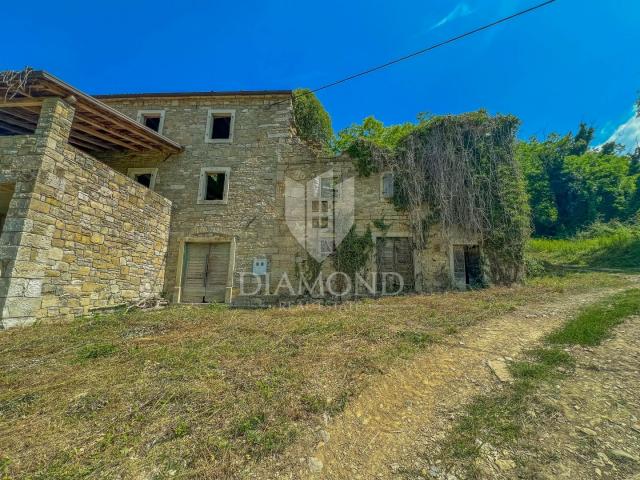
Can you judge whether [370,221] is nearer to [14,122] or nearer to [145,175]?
[145,175]

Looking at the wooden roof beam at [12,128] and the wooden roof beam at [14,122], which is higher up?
the wooden roof beam at [12,128]

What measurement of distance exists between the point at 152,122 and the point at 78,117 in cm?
349

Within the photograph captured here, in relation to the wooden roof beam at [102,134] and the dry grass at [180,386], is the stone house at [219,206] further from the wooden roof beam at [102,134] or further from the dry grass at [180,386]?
the dry grass at [180,386]

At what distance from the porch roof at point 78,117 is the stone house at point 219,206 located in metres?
0.05

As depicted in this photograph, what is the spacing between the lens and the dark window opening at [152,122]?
34.6ft

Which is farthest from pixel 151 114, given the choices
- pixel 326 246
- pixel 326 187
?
pixel 326 246

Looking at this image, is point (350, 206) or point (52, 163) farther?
point (350, 206)

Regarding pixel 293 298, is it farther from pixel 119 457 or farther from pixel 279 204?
pixel 119 457

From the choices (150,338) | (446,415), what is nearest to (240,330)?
(150,338)

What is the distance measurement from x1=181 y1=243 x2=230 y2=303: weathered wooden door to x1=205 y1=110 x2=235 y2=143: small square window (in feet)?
12.9

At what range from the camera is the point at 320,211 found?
9656 millimetres

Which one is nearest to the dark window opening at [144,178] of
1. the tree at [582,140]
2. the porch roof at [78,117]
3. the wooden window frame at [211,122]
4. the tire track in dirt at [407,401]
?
the porch roof at [78,117]

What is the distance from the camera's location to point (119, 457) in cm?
190

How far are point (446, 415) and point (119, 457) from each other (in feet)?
8.26
